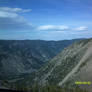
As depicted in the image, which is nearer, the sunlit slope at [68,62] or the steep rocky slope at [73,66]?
→ the steep rocky slope at [73,66]

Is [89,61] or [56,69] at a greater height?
[89,61]

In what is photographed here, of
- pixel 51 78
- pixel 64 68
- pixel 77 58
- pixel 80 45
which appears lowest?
pixel 51 78

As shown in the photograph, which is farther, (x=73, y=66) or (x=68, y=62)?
(x=68, y=62)

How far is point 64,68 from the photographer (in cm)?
11850

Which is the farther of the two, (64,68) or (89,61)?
(64,68)

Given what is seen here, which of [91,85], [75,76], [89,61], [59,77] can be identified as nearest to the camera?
[91,85]

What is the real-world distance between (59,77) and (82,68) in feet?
82.6

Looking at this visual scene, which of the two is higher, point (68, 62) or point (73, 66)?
point (68, 62)

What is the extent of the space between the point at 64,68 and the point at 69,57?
1133cm

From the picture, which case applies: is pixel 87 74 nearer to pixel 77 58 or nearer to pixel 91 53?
pixel 91 53

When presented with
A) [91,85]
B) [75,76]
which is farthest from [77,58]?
[91,85]

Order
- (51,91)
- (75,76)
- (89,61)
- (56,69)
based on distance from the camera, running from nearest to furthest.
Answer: (51,91) → (75,76) → (89,61) → (56,69)

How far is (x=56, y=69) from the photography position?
411ft

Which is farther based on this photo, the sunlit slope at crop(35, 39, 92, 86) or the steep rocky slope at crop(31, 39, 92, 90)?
the sunlit slope at crop(35, 39, 92, 86)
